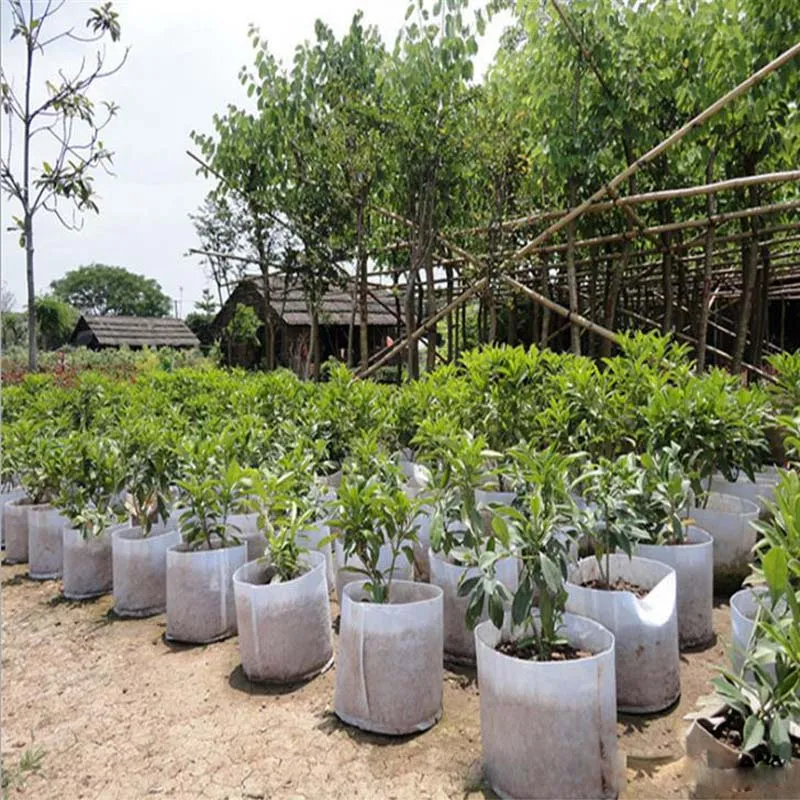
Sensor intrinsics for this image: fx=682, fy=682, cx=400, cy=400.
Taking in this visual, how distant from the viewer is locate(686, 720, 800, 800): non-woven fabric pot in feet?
5.26

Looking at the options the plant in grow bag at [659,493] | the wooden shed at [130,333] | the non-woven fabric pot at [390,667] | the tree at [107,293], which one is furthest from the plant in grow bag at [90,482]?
the tree at [107,293]

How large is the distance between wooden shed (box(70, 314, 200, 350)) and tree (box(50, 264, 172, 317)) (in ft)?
105

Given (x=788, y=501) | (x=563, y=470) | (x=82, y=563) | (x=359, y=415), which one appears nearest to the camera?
(x=788, y=501)

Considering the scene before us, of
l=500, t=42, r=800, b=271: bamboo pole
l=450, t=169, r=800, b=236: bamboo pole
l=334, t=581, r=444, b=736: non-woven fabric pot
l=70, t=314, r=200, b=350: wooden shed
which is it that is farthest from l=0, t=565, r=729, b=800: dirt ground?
l=70, t=314, r=200, b=350: wooden shed

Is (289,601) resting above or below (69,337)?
below

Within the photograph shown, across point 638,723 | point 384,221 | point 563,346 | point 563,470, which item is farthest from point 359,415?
point 563,346

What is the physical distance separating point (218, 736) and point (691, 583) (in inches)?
77.4

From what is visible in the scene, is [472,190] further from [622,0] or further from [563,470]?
[563,470]

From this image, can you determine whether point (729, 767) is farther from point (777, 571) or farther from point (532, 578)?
point (532, 578)

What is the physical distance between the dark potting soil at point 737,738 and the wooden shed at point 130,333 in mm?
30778

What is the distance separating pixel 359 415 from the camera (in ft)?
14.7

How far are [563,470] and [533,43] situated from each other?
573 cm

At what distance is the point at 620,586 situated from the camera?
8.89ft

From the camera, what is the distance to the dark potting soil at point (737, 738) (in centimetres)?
166
